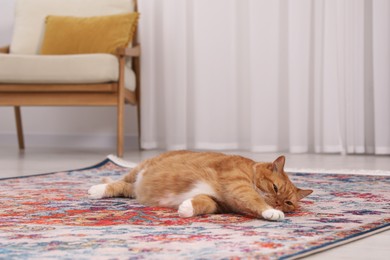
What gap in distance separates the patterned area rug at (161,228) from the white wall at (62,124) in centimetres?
263

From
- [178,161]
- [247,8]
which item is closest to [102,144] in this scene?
[247,8]

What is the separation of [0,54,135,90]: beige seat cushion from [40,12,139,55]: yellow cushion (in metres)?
0.37

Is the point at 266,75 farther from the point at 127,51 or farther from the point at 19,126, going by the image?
the point at 19,126

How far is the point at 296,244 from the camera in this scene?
1.31 metres

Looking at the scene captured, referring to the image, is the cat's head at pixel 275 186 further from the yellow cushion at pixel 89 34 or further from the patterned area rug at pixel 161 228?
the yellow cushion at pixel 89 34

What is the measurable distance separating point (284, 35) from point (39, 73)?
144cm

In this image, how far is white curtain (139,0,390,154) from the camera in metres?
4.02

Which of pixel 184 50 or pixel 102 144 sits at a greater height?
pixel 184 50

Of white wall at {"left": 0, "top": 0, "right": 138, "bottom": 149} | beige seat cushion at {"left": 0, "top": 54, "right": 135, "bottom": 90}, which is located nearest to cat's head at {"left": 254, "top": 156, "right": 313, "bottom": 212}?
beige seat cushion at {"left": 0, "top": 54, "right": 135, "bottom": 90}

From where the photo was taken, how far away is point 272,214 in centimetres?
155

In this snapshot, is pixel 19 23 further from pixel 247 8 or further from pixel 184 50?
pixel 247 8

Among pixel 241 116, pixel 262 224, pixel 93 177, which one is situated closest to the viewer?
pixel 262 224

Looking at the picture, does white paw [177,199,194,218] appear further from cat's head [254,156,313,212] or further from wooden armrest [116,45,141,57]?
wooden armrest [116,45,141,57]

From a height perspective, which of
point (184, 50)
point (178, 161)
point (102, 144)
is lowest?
point (102, 144)
